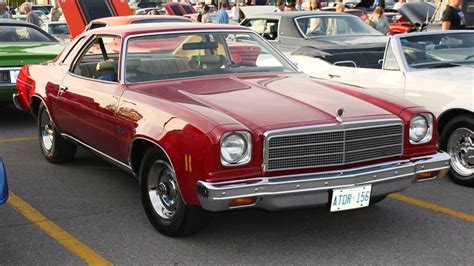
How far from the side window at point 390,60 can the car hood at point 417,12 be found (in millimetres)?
7351

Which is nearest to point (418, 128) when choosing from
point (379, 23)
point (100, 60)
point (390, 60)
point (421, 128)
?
point (421, 128)

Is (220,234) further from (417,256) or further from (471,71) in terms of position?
(471,71)

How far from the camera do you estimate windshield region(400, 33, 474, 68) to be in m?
6.69

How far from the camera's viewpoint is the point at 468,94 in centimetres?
567

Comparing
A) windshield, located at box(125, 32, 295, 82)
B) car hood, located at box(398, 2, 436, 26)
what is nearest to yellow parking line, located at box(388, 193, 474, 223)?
windshield, located at box(125, 32, 295, 82)

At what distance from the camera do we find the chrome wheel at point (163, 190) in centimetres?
Answer: 434

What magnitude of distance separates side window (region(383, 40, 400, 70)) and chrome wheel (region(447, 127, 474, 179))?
109 centimetres

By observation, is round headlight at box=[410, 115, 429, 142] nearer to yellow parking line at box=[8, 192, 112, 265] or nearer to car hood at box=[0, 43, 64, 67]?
yellow parking line at box=[8, 192, 112, 265]

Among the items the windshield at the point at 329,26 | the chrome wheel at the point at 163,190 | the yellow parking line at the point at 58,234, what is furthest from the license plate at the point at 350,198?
the windshield at the point at 329,26

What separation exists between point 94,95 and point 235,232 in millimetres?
1687

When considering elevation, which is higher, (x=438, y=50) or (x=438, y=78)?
(x=438, y=50)

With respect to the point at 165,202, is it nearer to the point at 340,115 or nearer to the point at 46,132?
the point at 340,115

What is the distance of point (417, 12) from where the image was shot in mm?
14203

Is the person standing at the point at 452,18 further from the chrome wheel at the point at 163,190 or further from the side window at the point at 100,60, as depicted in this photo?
the chrome wheel at the point at 163,190
